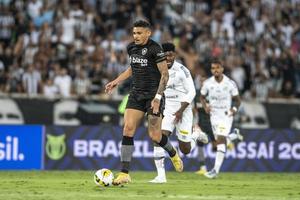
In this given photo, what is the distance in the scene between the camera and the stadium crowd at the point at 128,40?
25.5m

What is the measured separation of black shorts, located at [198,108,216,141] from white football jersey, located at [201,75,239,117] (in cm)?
173

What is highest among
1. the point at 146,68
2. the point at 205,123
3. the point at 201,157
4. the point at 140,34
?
the point at 140,34

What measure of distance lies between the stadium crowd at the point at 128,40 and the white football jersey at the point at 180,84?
18.5ft

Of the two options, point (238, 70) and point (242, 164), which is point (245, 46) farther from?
point (242, 164)

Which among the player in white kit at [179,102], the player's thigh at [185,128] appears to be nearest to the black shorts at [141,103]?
the player in white kit at [179,102]

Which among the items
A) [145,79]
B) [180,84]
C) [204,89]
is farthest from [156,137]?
[204,89]

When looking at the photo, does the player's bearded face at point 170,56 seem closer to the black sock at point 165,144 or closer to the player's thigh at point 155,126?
the black sock at point 165,144

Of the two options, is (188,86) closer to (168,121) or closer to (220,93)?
(168,121)

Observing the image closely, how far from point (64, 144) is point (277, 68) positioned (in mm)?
9190

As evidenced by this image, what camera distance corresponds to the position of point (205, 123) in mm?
21938

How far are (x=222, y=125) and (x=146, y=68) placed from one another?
4908 mm

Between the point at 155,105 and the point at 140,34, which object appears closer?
the point at 155,105

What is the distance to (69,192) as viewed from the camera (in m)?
13.9

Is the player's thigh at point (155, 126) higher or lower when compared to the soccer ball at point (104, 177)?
higher
